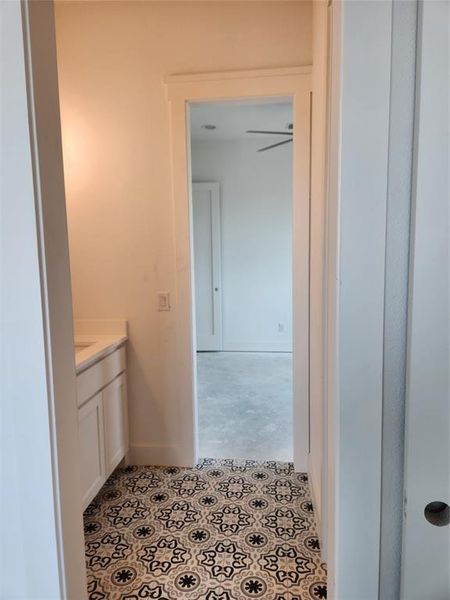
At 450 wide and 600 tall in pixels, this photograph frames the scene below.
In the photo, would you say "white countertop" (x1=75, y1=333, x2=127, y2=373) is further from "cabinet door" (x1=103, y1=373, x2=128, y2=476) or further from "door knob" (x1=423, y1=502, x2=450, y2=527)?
"door knob" (x1=423, y1=502, x2=450, y2=527)

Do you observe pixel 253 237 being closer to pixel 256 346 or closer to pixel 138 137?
pixel 256 346

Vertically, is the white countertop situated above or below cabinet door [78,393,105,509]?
above

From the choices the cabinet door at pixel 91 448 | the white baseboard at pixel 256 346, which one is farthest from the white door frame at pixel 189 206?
the white baseboard at pixel 256 346

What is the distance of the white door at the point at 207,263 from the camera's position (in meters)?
5.29

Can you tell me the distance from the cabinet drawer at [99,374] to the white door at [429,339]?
1.48 meters

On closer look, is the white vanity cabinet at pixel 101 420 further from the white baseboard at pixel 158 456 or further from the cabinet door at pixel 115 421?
the white baseboard at pixel 158 456

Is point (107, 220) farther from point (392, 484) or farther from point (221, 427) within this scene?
point (392, 484)

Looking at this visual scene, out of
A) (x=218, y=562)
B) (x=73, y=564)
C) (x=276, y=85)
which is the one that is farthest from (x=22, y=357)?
(x=276, y=85)

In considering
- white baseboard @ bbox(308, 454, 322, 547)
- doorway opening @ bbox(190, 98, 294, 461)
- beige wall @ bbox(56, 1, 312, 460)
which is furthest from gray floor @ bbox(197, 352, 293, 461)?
beige wall @ bbox(56, 1, 312, 460)

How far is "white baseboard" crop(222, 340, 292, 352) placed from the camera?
17.9ft

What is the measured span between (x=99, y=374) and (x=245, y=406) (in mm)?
1811

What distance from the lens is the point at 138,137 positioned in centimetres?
232

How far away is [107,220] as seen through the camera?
241 cm

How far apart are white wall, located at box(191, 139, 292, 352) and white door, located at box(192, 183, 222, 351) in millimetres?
92
